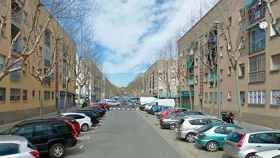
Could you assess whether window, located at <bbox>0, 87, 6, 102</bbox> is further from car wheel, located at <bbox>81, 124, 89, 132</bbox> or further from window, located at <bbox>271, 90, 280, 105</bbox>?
window, located at <bbox>271, 90, 280, 105</bbox>

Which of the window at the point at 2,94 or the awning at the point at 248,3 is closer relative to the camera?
the window at the point at 2,94

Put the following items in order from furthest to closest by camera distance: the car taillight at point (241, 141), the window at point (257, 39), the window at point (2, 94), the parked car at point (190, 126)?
the window at point (2, 94), the window at point (257, 39), the parked car at point (190, 126), the car taillight at point (241, 141)

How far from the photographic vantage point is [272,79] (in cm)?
3356

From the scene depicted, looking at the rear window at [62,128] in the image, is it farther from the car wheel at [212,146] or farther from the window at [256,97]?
the window at [256,97]

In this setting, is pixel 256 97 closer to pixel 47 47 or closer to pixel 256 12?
pixel 256 12

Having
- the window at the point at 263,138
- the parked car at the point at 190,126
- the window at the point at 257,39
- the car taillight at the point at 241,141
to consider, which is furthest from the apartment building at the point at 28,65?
the window at the point at 257,39

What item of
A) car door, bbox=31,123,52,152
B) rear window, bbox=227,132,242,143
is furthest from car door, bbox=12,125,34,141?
rear window, bbox=227,132,242,143

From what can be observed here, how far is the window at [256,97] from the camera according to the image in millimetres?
35550

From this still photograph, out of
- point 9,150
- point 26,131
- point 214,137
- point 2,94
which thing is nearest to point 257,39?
point 214,137

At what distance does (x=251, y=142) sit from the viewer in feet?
48.8

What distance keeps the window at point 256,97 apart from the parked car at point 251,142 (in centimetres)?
2055

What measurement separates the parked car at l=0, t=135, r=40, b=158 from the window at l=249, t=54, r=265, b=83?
27282 millimetres

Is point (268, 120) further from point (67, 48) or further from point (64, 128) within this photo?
point (67, 48)

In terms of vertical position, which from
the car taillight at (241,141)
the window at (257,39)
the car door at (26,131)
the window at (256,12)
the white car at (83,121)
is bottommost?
the white car at (83,121)
